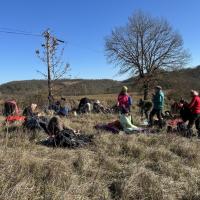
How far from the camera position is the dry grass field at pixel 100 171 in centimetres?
553

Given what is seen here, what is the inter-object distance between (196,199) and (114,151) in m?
2.89

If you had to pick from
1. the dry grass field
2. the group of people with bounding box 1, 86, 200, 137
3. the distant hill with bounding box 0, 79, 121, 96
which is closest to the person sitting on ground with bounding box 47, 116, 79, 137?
the dry grass field

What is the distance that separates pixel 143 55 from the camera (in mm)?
Result: 42000

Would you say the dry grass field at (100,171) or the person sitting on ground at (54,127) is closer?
the dry grass field at (100,171)

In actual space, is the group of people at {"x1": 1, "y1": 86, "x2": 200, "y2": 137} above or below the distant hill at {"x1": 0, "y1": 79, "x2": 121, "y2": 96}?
below

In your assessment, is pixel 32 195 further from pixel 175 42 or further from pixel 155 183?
pixel 175 42

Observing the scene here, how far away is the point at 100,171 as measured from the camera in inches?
278

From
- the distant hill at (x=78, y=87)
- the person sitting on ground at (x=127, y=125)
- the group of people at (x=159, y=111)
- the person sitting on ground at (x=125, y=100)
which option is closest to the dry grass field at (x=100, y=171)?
the person sitting on ground at (x=127, y=125)

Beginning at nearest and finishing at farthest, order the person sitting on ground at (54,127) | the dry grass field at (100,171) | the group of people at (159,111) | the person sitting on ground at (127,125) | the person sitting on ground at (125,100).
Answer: the dry grass field at (100,171) → the person sitting on ground at (54,127) → the person sitting on ground at (127,125) → the group of people at (159,111) → the person sitting on ground at (125,100)

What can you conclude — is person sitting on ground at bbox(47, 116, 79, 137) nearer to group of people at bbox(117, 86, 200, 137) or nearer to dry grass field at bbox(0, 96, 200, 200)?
dry grass field at bbox(0, 96, 200, 200)

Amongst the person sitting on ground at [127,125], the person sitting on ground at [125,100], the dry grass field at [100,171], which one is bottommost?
the dry grass field at [100,171]

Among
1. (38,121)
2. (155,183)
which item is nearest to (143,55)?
(38,121)

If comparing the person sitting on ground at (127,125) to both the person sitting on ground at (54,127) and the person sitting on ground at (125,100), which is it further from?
the person sitting on ground at (54,127)

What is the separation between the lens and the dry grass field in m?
5.53
